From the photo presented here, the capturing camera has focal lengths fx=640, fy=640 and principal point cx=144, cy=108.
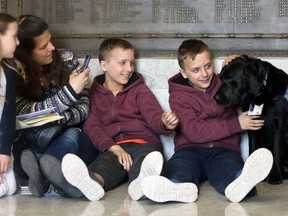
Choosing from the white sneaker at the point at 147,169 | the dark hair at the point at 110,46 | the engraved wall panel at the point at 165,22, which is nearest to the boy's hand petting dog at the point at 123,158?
the white sneaker at the point at 147,169

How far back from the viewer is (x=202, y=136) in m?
2.63

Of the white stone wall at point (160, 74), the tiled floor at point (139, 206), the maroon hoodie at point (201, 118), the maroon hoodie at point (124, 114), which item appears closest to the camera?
the tiled floor at point (139, 206)

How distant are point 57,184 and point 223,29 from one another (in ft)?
3.99

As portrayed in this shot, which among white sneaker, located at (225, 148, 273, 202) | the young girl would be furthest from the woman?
white sneaker, located at (225, 148, 273, 202)

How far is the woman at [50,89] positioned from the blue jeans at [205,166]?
0.43 m

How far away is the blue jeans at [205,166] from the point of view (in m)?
2.41

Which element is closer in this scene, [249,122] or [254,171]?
[254,171]

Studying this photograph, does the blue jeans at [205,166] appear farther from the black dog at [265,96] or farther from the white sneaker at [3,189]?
the white sneaker at [3,189]

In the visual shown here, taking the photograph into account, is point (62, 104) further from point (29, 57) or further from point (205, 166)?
point (205, 166)

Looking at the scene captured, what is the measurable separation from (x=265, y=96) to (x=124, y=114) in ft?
2.01

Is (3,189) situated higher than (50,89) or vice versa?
(50,89)

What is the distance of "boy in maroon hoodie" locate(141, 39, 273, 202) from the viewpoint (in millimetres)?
2283

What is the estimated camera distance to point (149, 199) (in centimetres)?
236

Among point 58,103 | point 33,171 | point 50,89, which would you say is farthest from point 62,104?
point 33,171
